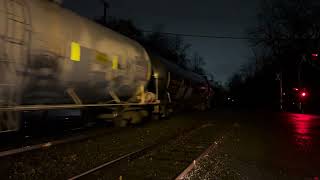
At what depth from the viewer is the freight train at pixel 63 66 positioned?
7410 mm

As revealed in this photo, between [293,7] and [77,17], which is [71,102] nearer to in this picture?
[77,17]

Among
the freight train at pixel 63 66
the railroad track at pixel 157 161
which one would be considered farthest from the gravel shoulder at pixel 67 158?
the freight train at pixel 63 66

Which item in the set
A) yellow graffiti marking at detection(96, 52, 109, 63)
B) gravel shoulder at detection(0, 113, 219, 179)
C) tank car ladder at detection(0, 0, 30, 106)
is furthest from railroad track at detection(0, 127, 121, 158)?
yellow graffiti marking at detection(96, 52, 109, 63)

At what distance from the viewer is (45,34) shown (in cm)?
842

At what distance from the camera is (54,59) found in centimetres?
880

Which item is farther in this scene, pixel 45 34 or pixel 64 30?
pixel 64 30

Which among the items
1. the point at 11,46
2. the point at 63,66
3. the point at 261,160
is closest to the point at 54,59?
the point at 63,66

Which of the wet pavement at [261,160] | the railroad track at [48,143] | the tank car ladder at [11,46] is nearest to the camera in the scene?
the wet pavement at [261,160]

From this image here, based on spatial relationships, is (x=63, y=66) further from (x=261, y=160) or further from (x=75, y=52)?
(x=261, y=160)

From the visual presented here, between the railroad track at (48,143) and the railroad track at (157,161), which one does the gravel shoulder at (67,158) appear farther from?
the railroad track at (157,161)

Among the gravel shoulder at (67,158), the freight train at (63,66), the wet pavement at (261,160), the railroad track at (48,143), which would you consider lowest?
the wet pavement at (261,160)

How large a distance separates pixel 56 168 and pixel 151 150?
3.06m

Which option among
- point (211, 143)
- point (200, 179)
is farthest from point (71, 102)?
point (200, 179)

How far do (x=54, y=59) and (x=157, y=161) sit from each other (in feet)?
11.5
